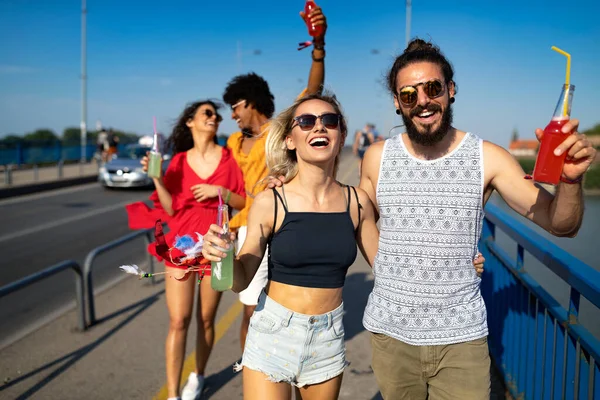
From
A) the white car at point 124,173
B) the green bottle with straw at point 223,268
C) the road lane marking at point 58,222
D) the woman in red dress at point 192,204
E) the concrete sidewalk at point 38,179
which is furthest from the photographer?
the white car at point 124,173

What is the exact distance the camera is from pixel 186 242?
7.13 ft

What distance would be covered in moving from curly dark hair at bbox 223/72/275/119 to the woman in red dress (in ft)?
0.58

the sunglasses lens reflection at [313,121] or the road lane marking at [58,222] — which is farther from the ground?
the sunglasses lens reflection at [313,121]

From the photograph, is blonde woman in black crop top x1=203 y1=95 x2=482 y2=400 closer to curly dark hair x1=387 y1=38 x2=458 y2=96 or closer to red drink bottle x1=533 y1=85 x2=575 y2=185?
curly dark hair x1=387 y1=38 x2=458 y2=96

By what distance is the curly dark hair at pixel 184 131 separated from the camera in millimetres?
4129

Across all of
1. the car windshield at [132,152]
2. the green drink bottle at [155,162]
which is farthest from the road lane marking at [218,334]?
the car windshield at [132,152]

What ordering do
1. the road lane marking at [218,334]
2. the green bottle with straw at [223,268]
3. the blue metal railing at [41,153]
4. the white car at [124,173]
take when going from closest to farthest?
the green bottle with straw at [223,268]
the road lane marking at [218,334]
the white car at [124,173]
the blue metal railing at [41,153]

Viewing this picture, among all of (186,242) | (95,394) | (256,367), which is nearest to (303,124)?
(186,242)

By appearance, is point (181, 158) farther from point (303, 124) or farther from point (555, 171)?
point (555, 171)

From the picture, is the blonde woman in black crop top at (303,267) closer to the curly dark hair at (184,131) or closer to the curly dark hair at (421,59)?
the curly dark hair at (421,59)

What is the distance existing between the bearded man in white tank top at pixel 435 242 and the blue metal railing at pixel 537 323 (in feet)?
1.26

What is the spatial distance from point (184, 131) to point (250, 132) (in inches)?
20.1

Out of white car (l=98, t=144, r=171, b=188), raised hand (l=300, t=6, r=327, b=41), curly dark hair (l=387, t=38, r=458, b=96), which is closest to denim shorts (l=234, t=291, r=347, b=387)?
curly dark hair (l=387, t=38, r=458, b=96)

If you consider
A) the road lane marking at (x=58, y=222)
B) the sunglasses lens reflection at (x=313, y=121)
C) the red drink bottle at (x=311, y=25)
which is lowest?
the road lane marking at (x=58, y=222)
